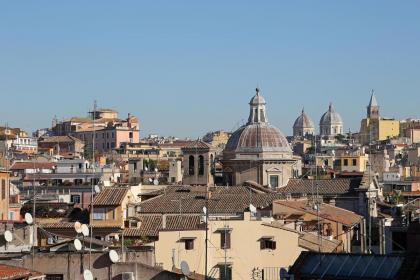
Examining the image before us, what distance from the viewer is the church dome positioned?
65.6 m

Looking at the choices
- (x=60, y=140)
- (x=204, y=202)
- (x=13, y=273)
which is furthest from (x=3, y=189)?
(x=60, y=140)

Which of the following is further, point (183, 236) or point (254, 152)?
point (254, 152)

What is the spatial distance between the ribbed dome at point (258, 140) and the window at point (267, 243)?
31917 mm

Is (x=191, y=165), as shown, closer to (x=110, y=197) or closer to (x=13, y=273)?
(x=110, y=197)

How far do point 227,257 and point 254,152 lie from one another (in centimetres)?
3251

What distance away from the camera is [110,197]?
37906 mm

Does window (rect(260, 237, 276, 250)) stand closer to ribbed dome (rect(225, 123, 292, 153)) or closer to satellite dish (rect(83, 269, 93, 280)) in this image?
satellite dish (rect(83, 269, 93, 280))

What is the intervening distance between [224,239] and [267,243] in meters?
1.11

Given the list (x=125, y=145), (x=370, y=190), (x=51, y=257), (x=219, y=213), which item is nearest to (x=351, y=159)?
(x=125, y=145)

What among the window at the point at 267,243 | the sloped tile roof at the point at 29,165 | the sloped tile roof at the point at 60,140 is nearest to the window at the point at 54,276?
the window at the point at 267,243

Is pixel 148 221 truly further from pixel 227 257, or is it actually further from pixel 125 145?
pixel 125 145

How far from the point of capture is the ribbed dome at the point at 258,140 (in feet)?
215

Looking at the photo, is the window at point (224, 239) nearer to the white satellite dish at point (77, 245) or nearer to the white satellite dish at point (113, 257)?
the white satellite dish at point (77, 245)

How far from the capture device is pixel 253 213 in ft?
121
